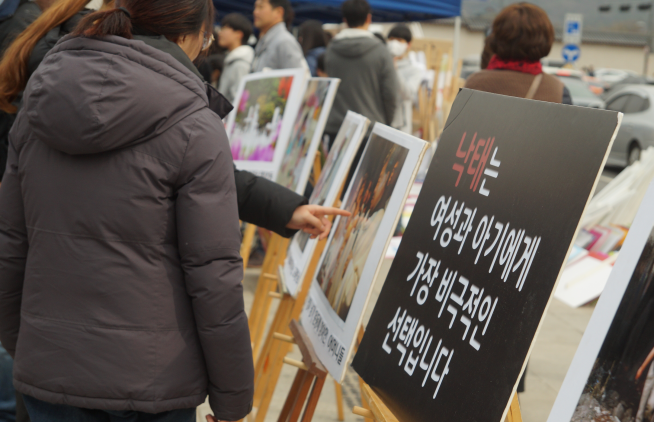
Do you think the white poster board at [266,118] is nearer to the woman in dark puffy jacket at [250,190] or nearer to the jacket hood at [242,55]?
the woman in dark puffy jacket at [250,190]

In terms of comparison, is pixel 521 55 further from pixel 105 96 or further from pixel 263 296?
pixel 105 96

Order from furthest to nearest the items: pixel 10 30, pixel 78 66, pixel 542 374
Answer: pixel 542 374, pixel 10 30, pixel 78 66

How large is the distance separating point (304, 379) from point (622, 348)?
3.80 feet

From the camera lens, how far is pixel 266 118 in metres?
3.42

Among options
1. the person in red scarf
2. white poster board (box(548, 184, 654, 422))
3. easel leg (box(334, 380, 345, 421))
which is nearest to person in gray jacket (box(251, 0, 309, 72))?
the person in red scarf

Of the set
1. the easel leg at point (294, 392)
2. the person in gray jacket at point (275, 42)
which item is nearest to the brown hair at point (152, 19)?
the easel leg at point (294, 392)

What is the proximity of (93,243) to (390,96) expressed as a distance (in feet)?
11.3

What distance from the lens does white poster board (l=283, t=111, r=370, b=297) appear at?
220cm

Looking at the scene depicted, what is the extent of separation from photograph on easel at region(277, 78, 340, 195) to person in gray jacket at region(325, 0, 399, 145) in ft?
4.14

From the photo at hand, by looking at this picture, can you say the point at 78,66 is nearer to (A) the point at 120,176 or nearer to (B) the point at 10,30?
(A) the point at 120,176

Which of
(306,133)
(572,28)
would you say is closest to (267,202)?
(306,133)

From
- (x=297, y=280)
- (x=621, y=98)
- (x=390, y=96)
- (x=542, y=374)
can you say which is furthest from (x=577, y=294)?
(x=621, y=98)

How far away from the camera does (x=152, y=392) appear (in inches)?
52.6

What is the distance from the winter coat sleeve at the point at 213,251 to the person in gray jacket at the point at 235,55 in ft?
12.5
